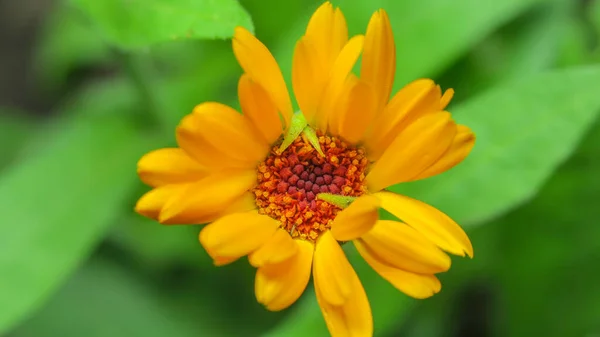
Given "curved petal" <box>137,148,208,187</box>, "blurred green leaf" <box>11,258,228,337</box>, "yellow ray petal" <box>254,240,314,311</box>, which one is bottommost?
"blurred green leaf" <box>11,258,228,337</box>

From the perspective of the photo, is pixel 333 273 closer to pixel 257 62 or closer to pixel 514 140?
pixel 257 62

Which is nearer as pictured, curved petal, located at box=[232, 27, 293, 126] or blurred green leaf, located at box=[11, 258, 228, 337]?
curved petal, located at box=[232, 27, 293, 126]

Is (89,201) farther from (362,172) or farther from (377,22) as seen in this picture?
(377,22)

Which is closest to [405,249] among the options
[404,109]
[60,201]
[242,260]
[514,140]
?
[404,109]

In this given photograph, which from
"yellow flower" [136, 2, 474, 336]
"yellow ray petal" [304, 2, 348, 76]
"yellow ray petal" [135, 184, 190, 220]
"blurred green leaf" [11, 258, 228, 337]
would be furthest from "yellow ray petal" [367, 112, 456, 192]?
"blurred green leaf" [11, 258, 228, 337]

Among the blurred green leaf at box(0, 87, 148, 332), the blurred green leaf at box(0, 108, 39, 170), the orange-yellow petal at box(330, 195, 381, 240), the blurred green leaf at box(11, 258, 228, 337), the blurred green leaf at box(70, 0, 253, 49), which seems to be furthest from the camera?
the blurred green leaf at box(0, 108, 39, 170)

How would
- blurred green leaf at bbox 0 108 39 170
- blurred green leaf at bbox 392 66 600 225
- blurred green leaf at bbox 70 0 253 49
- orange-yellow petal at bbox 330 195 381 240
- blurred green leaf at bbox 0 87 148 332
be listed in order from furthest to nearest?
blurred green leaf at bbox 0 108 39 170 < blurred green leaf at bbox 0 87 148 332 < blurred green leaf at bbox 392 66 600 225 < blurred green leaf at bbox 70 0 253 49 < orange-yellow petal at bbox 330 195 381 240

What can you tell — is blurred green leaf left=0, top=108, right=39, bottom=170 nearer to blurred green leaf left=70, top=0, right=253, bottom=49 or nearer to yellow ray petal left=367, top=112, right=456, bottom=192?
blurred green leaf left=70, top=0, right=253, bottom=49

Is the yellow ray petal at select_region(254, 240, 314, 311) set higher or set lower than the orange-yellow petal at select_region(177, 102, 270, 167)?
lower
